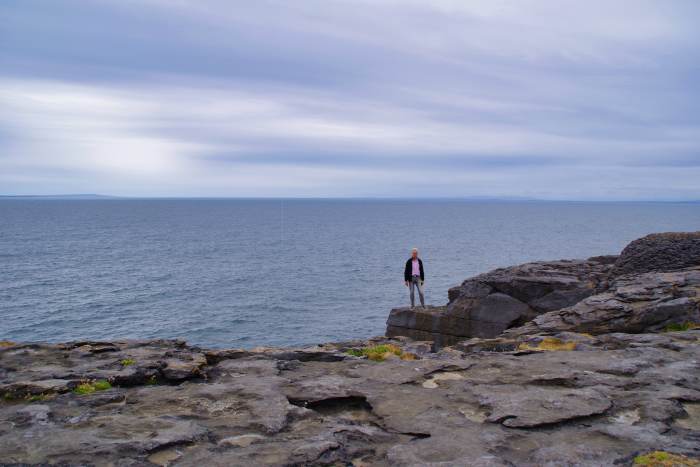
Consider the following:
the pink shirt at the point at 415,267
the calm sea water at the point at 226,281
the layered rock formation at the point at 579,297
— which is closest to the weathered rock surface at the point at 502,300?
the layered rock formation at the point at 579,297

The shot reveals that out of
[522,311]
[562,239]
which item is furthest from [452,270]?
[562,239]

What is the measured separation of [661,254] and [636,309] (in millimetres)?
7579

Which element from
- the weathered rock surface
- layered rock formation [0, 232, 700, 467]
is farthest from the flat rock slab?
the weathered rock surface

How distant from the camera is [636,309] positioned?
17.3 meters

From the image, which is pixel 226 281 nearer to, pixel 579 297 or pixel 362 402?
pixel 579 297

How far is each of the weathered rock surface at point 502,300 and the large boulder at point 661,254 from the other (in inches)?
141

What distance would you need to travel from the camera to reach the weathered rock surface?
2904 centimetres

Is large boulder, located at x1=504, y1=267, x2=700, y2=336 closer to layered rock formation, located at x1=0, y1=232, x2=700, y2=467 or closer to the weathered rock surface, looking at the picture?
layered rock formation, located at x1=0, y1=232, x2=700, y2=467

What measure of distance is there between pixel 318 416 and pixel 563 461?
12.7 ft

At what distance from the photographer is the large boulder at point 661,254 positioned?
22.8 meters

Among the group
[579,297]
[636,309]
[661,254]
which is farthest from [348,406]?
[579,297]

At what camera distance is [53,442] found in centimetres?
819

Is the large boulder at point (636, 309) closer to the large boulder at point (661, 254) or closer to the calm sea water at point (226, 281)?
the large boulder at point (661, 254)

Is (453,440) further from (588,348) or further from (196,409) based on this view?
(588,348)
